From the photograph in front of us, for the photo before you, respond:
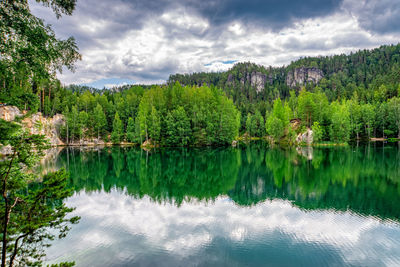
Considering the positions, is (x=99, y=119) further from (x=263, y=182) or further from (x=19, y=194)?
(x=19, y=194)

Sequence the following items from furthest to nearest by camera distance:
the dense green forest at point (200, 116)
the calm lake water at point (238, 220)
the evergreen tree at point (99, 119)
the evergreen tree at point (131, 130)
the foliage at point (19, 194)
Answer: the evergreen tree at point (99, 119), the evergreen tree at point (131, 130), the dense green forest at point (200, 116), the calm lake water at point (238, 220), the foliage at point (19, 194)

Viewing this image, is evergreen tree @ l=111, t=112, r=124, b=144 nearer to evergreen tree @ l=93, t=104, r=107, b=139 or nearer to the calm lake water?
evergreen tree @ l=93, t=104, r=107, b=139

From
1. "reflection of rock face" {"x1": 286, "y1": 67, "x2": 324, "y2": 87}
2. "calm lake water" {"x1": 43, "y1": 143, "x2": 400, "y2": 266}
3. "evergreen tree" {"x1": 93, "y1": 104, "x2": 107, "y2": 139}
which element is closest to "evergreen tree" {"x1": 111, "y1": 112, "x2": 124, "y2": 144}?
"evergreen tree" {"x1": 93, "y1": 104, "x2": 107, "y2": 139}

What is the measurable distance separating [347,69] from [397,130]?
115687mm

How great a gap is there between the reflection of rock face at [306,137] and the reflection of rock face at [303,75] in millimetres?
131375

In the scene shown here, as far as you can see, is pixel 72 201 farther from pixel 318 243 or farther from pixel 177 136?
pixel 177 136

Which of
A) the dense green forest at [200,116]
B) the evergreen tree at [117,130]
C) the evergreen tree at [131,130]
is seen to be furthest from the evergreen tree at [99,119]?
the evergreen tree at [131,130]

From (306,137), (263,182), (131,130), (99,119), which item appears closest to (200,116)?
(131,130)

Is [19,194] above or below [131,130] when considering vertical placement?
below

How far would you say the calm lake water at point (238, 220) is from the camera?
36.6 ft

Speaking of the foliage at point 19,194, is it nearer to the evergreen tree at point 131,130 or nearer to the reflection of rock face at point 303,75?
the evergreen tree at point 131,130

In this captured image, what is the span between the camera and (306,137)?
65375 mm

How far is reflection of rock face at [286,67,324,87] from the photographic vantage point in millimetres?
185250

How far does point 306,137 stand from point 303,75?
5648 inches
